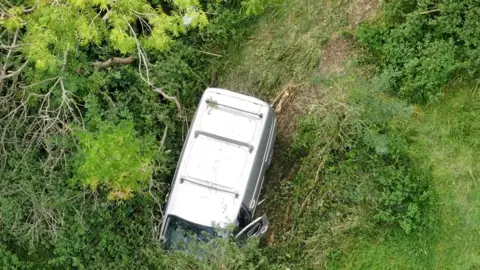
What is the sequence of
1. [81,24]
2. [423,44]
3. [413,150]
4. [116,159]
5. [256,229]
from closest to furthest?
[81,24], [116,159], [413,150], [423,44], [256,229]

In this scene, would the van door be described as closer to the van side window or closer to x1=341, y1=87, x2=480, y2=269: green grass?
the van side window

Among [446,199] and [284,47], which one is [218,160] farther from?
[446,199]

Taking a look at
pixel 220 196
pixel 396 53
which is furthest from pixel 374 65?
pixel 220 196

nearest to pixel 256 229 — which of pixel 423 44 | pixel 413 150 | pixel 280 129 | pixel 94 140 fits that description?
pixel 280 129

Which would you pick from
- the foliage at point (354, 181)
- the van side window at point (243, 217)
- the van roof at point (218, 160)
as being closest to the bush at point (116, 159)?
the van roof at point (218, 160)

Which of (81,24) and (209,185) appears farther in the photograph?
(209,185)

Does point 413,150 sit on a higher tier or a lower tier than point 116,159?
higher

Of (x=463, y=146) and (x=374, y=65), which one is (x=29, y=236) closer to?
(x=374, y=65)

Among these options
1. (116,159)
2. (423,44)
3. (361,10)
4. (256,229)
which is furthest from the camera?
(361,10)
